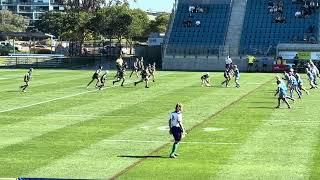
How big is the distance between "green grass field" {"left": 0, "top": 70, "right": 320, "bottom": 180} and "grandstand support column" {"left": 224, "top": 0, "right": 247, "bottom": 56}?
4222cm

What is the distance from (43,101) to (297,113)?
14.2 meters

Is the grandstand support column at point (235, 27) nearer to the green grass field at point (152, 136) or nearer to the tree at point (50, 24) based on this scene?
the green grass field at point (152, 136)

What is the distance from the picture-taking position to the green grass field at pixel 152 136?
22000mm

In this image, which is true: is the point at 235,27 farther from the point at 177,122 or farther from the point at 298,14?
the point at 177,122

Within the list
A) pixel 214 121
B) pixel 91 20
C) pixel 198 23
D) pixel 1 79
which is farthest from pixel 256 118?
pixel 91 20

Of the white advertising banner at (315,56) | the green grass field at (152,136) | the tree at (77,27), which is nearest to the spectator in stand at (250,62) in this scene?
the white advertising banner at (315,56)

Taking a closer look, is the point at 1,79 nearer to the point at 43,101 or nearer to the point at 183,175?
the point at 43,101

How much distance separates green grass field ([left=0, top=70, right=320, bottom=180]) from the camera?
866 inches

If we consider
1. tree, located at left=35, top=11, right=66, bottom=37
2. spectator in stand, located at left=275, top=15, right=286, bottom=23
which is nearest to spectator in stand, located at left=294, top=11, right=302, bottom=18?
spectator in stand, located at left=275, top=15, right=286, bottom=23

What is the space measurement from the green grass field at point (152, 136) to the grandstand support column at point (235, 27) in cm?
4222

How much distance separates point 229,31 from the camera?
95.1m

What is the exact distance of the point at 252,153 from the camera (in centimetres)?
2455

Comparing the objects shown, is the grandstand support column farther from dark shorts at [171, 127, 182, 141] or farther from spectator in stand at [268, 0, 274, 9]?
dark shorts at [171, 127, 182, 141]

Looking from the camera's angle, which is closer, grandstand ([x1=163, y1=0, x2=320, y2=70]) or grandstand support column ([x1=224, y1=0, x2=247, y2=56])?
grandstand ([x1=163, y1=0, x2=320, y2=70])
